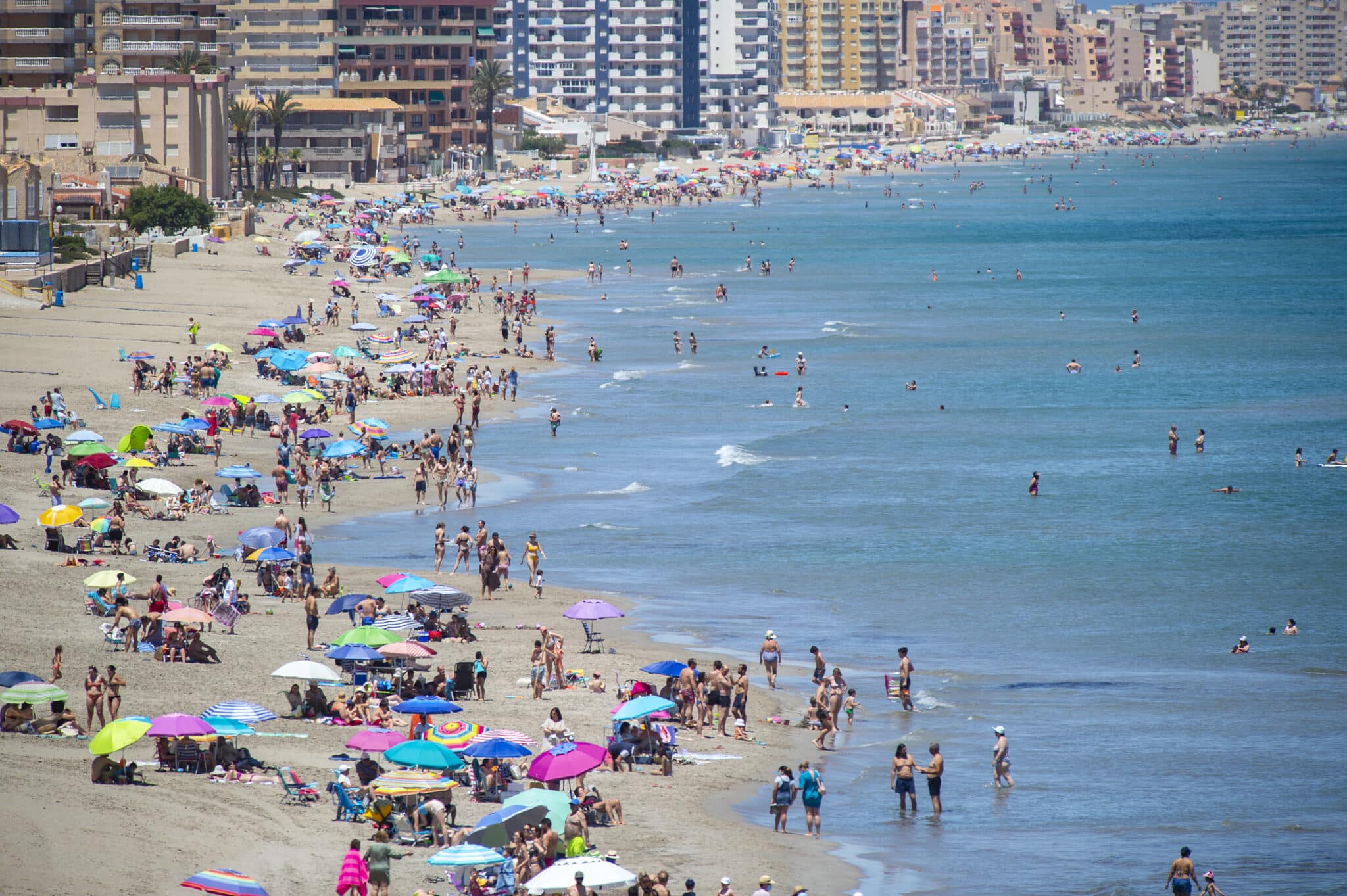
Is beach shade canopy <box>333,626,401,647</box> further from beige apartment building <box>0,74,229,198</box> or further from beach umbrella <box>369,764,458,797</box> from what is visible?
beige apartment building <box>0,74,229,198</box>

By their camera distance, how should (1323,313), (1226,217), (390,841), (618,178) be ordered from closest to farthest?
(390,841)
(1323,313)
(1226,217)
(618,178)

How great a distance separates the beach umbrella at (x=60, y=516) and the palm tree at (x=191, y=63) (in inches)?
2830

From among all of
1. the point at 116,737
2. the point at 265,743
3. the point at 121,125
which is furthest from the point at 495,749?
the point at 121,125

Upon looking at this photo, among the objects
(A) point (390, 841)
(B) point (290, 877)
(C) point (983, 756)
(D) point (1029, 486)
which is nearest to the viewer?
(B) point (290, 877)

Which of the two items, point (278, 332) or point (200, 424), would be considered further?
point (278, 332)

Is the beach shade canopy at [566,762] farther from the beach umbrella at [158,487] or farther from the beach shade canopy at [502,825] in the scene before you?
the beach umbrella at [158,487]

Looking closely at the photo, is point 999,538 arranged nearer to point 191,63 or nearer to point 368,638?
point 368,638

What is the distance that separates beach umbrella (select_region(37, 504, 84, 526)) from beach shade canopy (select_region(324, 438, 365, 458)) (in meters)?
8.46

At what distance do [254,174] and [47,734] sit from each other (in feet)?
341

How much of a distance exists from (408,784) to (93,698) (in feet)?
15.7

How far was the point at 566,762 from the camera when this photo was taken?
1930 centimetres

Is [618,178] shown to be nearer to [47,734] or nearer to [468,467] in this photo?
[468,467]

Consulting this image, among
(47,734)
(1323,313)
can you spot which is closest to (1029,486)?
(47,734)

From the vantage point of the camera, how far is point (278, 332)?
57.2 m
